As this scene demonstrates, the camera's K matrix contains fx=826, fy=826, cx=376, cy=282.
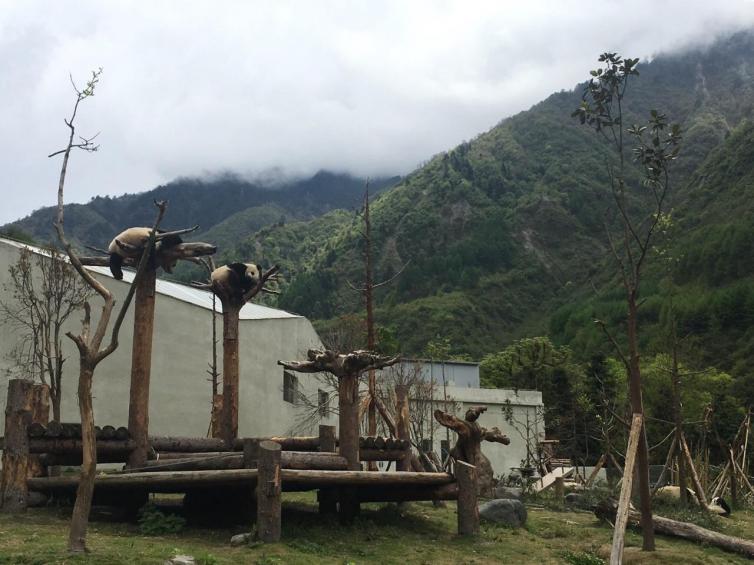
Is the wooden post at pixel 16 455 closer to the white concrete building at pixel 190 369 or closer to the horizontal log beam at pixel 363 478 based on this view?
the horizontal log beam at pixel 363 478

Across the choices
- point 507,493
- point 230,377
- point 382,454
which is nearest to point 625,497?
point 382,454

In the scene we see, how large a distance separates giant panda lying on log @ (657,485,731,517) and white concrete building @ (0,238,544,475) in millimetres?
8058

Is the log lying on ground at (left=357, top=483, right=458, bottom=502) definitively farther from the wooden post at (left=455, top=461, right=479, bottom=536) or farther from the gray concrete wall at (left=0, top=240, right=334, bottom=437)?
the gray concrete wall at (left=0, top=240, right=334, bottom=437)

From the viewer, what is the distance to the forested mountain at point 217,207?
132 metres

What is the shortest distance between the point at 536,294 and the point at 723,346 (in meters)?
34.8

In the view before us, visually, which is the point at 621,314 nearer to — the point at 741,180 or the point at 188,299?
the point at 741,180

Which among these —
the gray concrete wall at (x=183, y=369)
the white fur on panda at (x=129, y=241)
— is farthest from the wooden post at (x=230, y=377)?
the gray concrete wall at (x=183, y=369)

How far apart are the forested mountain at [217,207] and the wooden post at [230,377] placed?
10001cm

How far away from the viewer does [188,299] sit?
82.7 feet

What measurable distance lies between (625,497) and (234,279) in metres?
7.51

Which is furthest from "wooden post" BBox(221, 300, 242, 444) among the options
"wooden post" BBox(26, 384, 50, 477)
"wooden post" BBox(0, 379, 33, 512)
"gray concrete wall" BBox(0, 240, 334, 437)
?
"gray concrete wall" BBox(0, 240, 334, 437)

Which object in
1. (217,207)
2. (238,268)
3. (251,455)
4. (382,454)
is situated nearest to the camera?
(251,455)

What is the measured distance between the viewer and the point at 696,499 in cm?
1803

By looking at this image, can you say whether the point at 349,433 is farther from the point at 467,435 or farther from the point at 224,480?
the point at 224,480
